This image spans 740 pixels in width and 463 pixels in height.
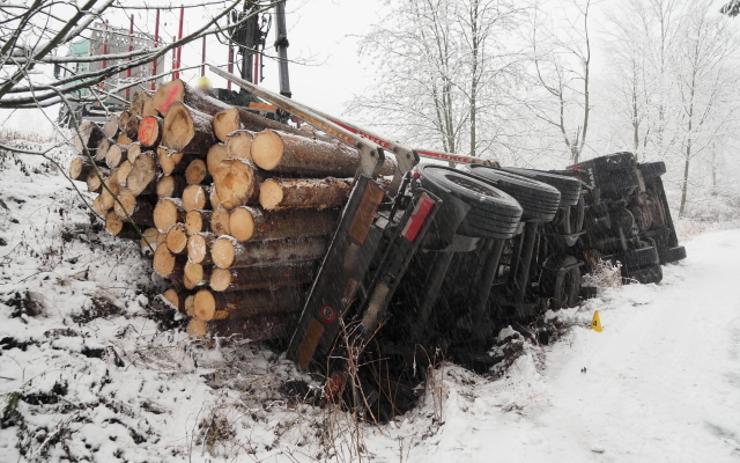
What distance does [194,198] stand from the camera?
3.43 meters

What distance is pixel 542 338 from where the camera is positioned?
4.14 metres

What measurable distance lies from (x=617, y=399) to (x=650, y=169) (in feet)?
15.5

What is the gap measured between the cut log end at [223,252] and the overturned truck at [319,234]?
0.01 metres

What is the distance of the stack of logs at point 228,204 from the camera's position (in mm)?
3109

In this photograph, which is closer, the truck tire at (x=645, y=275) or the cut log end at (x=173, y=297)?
the cut log end at (x=173, y=297)

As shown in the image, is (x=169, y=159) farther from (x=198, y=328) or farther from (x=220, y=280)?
(x=198, y=328)

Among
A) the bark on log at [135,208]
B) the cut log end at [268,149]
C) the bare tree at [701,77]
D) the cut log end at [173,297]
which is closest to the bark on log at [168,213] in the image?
the bark on log at [135,208]

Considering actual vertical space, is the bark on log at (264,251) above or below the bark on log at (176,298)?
above

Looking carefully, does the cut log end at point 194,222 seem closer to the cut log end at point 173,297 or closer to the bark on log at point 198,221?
the bark on log at point 198,221

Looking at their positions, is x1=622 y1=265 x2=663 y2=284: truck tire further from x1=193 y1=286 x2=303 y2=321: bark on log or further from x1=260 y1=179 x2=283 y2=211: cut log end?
x1=260 y1=179 x2=283 y2=211: cut log end

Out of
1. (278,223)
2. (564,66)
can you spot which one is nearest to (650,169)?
(278,223)

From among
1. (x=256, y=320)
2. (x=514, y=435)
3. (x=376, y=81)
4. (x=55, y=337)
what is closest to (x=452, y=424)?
(x=514, y=435)

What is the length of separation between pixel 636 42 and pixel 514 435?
22.8 metres

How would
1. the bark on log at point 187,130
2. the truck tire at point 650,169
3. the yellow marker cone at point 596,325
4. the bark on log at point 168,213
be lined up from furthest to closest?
the truck tire at point 650,169 < the yellow marker cone at point 596,325 < the bark on log at point 168,213 < the bark on log at point 187,130
